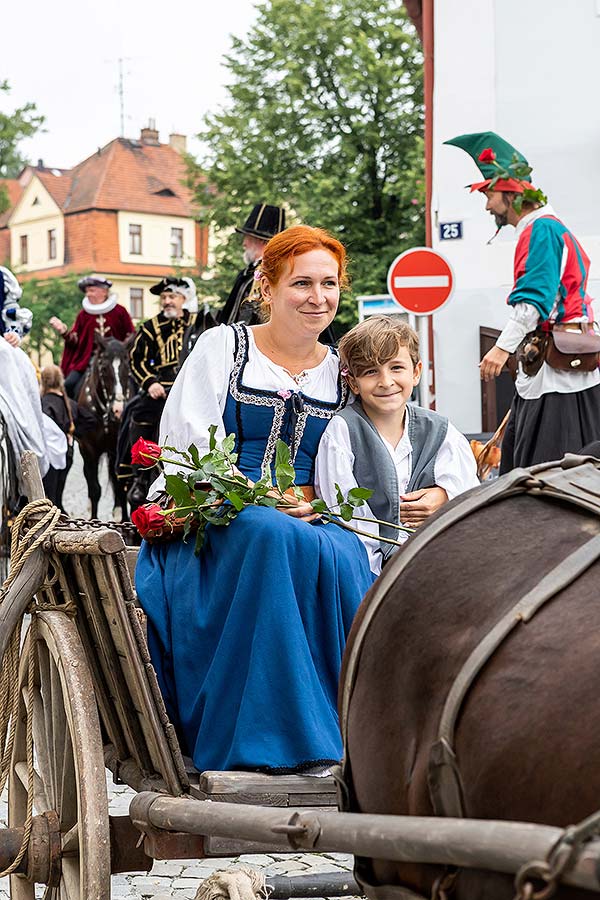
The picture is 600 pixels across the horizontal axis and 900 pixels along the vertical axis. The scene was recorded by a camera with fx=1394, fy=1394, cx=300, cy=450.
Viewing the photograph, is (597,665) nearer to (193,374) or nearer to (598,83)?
(193,374)

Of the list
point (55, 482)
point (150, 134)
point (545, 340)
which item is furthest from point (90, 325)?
point (150, 134)

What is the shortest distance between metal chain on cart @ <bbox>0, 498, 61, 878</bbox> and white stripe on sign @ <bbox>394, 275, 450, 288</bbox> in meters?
8.48

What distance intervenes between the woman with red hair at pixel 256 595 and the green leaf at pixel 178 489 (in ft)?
0.31

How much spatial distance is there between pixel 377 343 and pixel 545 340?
10.0 ft

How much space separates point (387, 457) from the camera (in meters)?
3.44

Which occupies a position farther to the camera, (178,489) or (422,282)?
(422,282)

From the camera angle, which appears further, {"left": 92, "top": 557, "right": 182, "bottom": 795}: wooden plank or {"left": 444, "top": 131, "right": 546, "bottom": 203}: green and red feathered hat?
{"left": 444, "top": 131, "right": 546, "bottom": 203}: green and red feathered hat

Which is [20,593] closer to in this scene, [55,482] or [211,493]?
[211,493]

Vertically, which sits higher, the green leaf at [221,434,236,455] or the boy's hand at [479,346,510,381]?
the boy's hand at [479,346,510,381]

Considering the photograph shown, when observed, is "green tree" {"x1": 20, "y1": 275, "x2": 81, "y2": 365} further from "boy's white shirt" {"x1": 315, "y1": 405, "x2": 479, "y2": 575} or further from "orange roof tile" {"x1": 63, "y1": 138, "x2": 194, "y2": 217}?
"boy's white shirt" {"x1": 315, "y1": 405, "x2": 479, "y2": 575}

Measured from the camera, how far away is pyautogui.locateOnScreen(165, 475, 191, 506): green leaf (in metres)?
3.16

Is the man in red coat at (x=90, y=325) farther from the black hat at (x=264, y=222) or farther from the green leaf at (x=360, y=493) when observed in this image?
the green leaf at (x=360, y=493)

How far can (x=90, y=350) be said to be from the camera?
47.8 feet

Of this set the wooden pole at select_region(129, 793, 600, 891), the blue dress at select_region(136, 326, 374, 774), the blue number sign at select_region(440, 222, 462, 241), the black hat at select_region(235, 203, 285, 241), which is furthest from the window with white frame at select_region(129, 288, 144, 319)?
the wooden pole at select_region(129, 793, 600, 891)
